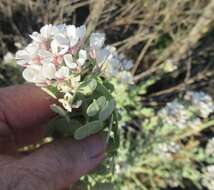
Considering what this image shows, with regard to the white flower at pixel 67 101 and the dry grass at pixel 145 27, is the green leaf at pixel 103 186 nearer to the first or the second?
the white flower at pixel 67 101

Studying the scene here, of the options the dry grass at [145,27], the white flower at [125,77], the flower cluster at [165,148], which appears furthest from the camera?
the dry grass at [145,27]

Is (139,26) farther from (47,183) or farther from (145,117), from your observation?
(47,183)

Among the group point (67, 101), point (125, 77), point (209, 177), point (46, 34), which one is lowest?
point (209, 177)

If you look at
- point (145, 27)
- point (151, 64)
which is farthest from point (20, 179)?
point (151, 64)

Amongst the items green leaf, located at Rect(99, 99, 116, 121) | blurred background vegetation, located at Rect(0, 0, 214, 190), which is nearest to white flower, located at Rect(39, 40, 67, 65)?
green leaf, located at Rect(99, 99, 116, 121)

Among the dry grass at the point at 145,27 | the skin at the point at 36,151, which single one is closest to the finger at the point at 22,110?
the skin at the point at 36,151

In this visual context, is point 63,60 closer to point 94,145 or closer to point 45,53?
point 45,53

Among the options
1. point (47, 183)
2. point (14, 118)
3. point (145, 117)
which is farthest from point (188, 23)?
point (47, 183)

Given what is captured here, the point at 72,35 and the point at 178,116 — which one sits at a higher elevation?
the point at 72,35

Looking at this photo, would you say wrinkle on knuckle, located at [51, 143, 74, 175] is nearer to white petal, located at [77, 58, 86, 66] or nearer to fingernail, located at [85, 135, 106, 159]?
fingernail, located at [85, 135, 106, 159]
